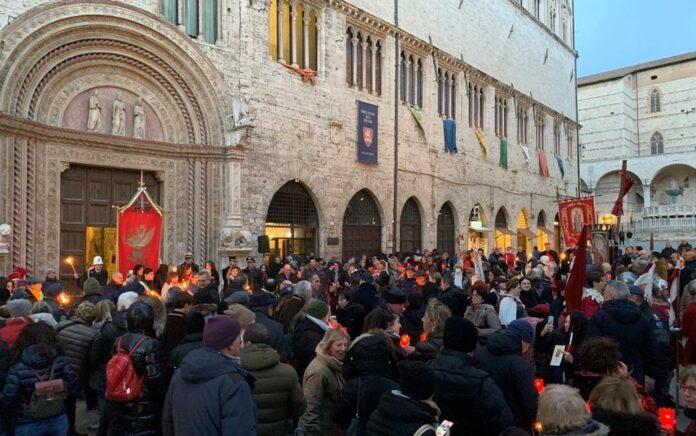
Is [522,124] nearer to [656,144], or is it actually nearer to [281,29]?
[281,29]

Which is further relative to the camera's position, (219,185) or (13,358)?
(219,185)

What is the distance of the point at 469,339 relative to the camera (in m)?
3.67

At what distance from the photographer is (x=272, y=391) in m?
3.81

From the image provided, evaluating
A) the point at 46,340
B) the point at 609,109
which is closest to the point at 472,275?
the point at 46,340

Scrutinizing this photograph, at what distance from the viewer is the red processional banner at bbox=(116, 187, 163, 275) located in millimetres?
11766

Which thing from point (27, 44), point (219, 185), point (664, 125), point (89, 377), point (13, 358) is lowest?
point (89, 377)

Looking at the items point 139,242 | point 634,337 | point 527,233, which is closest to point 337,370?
point 634,337

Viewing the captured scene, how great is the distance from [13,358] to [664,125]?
58449 millimetres

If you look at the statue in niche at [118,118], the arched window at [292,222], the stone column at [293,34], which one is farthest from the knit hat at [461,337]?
the stone column at [293,34]

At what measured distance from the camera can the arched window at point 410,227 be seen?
21391mm

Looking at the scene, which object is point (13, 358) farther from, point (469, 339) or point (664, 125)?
point (664, 125)

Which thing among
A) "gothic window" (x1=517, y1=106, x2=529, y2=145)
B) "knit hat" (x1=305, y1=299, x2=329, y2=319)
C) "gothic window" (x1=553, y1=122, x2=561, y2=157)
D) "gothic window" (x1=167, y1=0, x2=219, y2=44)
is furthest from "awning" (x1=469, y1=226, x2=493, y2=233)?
"knit hat" (x1=305, y1=299, x2=329, y2=319)

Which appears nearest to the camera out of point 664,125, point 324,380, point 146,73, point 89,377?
point 324,380

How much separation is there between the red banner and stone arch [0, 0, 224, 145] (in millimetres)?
10513
